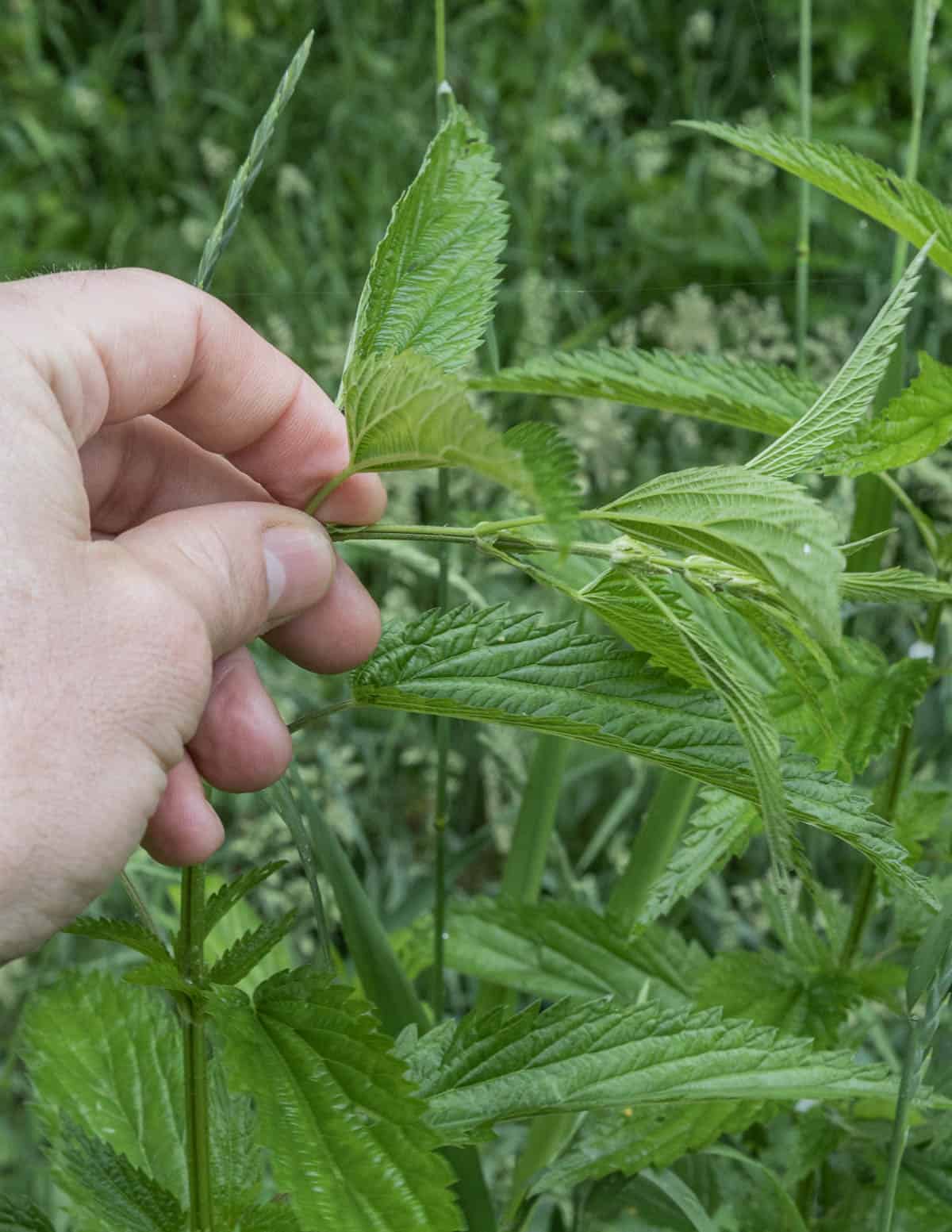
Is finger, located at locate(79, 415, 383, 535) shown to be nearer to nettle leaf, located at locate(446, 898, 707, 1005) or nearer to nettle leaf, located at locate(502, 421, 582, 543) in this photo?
nettle leaf, located at locate(502, 421, 582, 543)

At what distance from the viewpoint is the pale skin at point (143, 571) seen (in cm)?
53

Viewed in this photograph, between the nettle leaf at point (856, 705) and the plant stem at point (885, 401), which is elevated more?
the plant stem at point (885, 401)

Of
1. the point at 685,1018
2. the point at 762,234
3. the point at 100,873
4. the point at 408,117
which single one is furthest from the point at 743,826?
the point at 408,117

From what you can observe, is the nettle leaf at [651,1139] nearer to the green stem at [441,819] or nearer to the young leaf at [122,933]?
the green stem at [441,819]

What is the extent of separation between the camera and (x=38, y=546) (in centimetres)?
54

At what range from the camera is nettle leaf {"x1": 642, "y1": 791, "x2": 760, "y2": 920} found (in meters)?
0.66

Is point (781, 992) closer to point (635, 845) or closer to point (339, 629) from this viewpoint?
point (635, 845)

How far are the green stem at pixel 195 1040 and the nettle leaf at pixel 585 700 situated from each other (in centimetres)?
12

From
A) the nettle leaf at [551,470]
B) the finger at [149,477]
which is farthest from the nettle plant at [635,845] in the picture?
the finger at [149,477]

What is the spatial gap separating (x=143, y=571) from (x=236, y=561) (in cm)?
4

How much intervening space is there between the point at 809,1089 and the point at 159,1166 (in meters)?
0.36

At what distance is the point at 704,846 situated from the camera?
2.31 feet

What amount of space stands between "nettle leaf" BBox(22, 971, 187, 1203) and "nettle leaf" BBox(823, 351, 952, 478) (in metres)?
0.50

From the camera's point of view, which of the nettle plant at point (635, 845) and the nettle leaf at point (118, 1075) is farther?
the nettle leaf at point (118, 1075)
